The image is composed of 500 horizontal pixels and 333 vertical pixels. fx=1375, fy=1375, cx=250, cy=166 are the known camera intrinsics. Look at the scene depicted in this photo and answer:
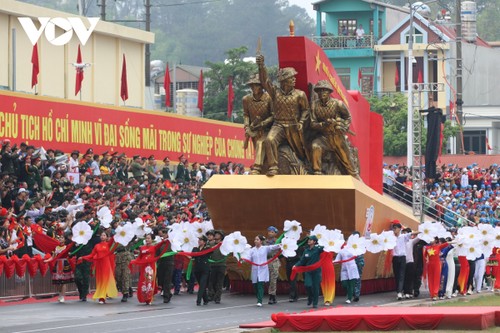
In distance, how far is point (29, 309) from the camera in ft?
85.6

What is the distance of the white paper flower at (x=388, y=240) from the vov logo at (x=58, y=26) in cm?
1705

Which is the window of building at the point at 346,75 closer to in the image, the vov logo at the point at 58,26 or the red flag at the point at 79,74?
the vov logo at the point at 58,26

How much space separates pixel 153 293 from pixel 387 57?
53292 millimetres

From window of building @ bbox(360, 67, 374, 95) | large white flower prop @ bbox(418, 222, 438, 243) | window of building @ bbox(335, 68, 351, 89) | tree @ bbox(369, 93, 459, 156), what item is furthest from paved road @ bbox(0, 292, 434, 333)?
window of building @ bbox(335, 68, 351, 89)

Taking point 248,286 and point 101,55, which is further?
point 101,55

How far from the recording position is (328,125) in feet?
98.1

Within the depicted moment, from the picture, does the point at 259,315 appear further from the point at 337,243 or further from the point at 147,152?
the point at 147,152

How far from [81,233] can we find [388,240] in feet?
21.7

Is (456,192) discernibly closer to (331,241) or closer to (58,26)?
(58,26)

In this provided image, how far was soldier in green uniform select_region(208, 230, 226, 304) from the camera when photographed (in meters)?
28.1

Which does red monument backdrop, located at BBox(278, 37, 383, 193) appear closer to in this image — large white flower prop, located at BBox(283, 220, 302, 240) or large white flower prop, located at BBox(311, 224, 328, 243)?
large white flower prop, located at BBox(283, 220, 302, 240)

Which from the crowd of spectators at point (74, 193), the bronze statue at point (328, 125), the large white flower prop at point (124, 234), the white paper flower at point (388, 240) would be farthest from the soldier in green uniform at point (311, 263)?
the large white flower prop at point (124, 234)

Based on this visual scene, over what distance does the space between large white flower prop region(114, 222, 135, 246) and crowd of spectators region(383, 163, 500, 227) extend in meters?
15.2

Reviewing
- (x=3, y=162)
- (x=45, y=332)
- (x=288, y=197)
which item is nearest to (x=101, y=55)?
(x=3, y=162)
